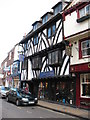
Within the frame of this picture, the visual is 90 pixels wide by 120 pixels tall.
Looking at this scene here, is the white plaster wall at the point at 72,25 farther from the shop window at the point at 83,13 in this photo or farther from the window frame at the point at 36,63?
the window frame at the point at 36,63

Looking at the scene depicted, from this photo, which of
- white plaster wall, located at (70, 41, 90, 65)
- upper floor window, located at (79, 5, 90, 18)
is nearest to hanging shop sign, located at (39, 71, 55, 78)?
white plaster wall, located at (70, 41, 90, 65)

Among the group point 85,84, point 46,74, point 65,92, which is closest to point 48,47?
point 46,74

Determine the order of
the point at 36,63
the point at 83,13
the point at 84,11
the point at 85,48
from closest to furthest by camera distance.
→ the point at 84,11 → the point at 83,13 → the point at 85,48 → the point at 36,63

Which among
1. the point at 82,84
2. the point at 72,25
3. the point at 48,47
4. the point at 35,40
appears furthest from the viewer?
the point at 35,40

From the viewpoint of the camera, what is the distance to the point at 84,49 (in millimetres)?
13086

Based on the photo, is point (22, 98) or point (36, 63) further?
point (36, 63)

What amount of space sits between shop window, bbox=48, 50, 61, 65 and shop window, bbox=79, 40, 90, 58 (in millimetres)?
2742

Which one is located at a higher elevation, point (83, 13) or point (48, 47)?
point (83, 13)

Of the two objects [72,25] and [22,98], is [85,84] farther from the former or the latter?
[22,98]

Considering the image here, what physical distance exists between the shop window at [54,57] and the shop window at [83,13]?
3.96m

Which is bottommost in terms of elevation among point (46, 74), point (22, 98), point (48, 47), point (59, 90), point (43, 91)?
point (22, 98)

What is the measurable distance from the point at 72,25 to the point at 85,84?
4.64 metres

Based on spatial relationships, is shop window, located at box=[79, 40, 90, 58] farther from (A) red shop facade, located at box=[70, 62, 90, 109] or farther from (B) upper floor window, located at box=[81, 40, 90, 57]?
(A) red shop facade, located at box=[70, 62, 90, 109]

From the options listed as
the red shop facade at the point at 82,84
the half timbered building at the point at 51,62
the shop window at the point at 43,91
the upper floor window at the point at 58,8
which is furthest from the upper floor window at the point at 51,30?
the shop window at the point at 43,91
